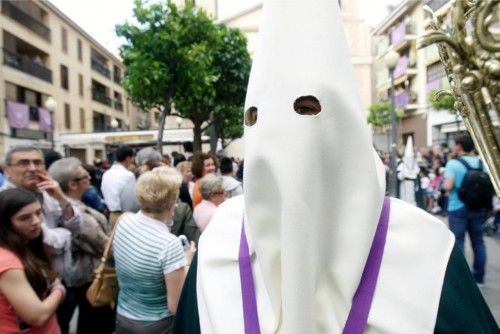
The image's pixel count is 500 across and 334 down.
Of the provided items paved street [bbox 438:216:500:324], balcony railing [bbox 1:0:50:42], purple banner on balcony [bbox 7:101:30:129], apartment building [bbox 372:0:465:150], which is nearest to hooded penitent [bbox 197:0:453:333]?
paved street [bbox 438:216:500:324]

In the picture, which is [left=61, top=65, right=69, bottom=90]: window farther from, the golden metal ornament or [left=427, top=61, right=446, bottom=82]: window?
the golden metal ornament

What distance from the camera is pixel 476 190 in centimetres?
505

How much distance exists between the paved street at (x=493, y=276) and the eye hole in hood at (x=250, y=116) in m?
3.74

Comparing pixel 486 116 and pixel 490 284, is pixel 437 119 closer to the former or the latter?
pixel 490 284

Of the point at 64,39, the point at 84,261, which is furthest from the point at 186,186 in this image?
the point at 64,39

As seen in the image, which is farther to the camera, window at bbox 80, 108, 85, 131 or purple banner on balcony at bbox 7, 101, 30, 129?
window at bbox 80, 108, 85, 131

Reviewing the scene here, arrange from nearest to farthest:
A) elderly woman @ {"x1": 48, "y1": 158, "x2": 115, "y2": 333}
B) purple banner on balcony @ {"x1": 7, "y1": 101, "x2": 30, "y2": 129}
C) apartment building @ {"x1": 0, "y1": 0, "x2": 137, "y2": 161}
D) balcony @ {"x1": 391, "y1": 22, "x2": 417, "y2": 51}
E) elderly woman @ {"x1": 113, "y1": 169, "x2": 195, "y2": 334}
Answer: elderly woman @ {"x1": 113, "y1": 169, "x2": 195, "y2": 334} → elderly woman @ {"x1": 48, "y1": 158, "x2": 115, "y2": 333} → purple banner on balcony @ {"x1": 7, "y1": 101, "x2": 30, "y2": 129} → apartment building @ {"x1": 0, "y1": 0, "x2": 137, "y2": 161} → balcony @ {"x1": 391, "y1": 22, "x2": 417, "y2": 51}

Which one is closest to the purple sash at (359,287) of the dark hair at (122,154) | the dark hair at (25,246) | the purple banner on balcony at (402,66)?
the dark hair at (25,246)

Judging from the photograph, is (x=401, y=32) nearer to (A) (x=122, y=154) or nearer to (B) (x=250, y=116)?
(A) (x=122, y=154)

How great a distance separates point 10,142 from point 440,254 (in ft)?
85.4

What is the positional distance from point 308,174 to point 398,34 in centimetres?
3542

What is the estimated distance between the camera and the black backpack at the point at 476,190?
5027 millimetres

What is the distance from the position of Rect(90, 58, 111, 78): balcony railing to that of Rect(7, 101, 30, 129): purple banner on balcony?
14244 mm

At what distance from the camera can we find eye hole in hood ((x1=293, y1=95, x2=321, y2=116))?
4.66 ft
